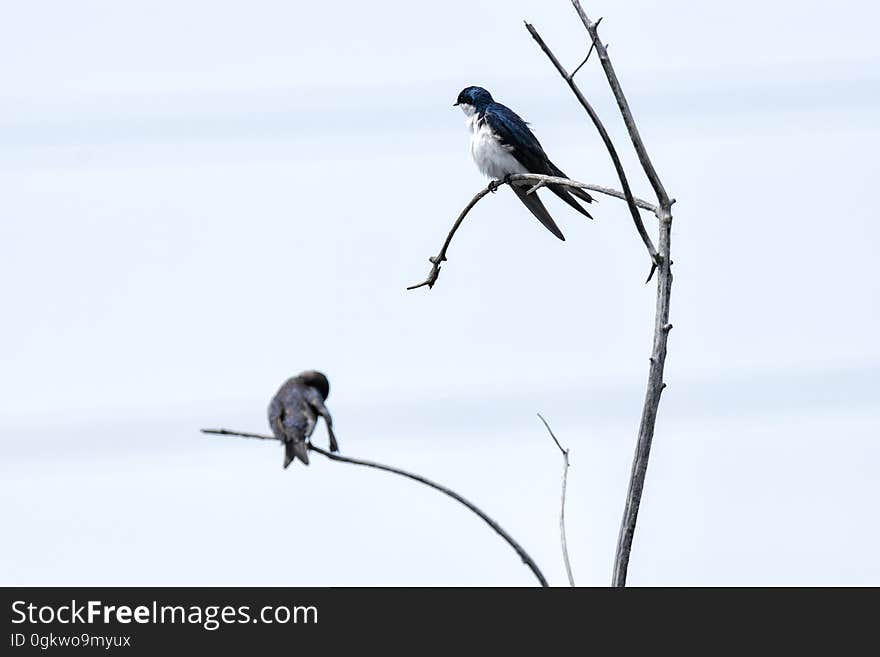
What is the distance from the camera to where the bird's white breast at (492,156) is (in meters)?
11.6

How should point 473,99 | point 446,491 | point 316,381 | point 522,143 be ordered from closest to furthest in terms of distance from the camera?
1. point 446,491
2. point 316,381
3. point 522,143
4. point 473,99

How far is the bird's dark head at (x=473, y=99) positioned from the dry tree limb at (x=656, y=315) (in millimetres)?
8268

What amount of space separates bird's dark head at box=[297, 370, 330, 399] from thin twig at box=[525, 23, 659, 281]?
1.48 metres

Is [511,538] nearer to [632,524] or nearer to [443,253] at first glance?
[632,524]

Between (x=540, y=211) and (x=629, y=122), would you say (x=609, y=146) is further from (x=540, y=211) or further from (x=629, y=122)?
(x=540, y=211)

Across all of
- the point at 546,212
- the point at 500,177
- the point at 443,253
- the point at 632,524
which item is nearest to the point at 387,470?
the point at 632,524

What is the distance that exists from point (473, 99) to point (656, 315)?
8.76 meters

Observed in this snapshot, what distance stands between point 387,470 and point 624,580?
793 mm

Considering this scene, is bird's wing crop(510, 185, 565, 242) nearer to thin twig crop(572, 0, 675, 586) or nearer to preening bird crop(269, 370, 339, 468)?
preening bird crop(269, 370, 339, 468)

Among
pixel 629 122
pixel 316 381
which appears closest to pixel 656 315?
pixel 629 122

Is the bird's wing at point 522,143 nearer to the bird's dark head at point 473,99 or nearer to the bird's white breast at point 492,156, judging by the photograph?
the bird's white breast at point 492,156

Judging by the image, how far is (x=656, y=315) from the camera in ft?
13.0

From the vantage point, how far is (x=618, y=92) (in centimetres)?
395

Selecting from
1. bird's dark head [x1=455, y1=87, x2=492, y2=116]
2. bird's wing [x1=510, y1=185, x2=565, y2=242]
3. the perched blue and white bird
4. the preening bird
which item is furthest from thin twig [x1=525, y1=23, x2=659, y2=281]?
bird's dark head [x1=455, y1=87, x2=492, y2=116]
